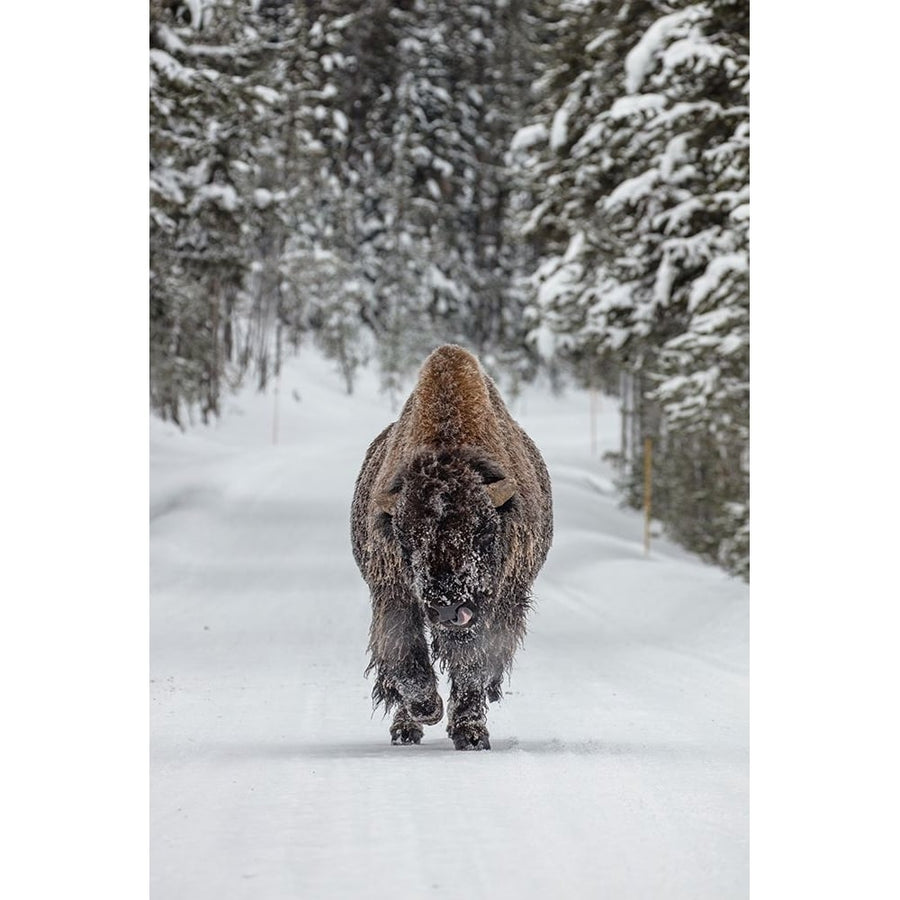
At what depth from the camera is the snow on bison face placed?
4.12 m

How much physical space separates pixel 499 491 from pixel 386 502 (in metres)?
0.38

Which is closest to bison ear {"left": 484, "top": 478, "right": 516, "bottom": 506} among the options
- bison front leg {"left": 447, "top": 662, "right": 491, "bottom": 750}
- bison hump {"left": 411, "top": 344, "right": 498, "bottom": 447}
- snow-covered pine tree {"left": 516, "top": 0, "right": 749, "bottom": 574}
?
bison hump {"left": 411, "top": 344, "right": 498, "bottom": 447}

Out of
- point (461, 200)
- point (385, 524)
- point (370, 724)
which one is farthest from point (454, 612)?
point (461, 200)

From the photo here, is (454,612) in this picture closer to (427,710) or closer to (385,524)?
(385,524)

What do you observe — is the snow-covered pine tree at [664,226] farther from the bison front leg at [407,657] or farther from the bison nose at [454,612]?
the bison nose at [454,612]

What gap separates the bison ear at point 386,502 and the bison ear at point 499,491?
12.2 inches

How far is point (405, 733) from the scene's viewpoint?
4727mm
